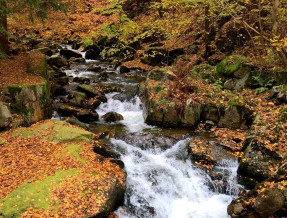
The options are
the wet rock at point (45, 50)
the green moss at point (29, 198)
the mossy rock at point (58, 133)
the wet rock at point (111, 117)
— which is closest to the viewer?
the green moss at point (29, 198)

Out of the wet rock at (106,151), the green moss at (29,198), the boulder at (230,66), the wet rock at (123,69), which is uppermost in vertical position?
the boulder at (230,66)

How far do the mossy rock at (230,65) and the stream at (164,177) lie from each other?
14.5 feet

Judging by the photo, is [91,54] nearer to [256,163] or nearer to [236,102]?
[236,102]

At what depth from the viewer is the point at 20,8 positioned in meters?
10.0

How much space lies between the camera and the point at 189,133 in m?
10.9

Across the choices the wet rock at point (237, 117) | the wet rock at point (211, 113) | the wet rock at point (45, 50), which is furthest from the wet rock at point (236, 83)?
the wet rock at point (45, 50)

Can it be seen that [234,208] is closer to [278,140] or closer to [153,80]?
[278,140]

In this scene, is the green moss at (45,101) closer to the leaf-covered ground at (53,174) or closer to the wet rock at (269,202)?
the leaf-covered ground at (53,174)

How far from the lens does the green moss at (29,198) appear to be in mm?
5207

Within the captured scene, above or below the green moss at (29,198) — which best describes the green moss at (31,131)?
above

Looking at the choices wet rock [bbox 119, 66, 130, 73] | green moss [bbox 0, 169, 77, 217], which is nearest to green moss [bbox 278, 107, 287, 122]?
green moss [bbox 0, 169, 77, 217]

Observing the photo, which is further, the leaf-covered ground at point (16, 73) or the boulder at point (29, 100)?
the leaf-covered ground at point (16, 73)

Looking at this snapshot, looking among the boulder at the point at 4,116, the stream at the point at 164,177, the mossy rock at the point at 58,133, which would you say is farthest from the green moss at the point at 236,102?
the boulder at the point at 4,116

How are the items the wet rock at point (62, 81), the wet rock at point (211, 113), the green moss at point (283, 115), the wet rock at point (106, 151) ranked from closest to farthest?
the green moss at point (283, 115) < the wet rock at point (106, 151) < the wet rock at point (211, 113) < the wet rock at point (62, 81)
